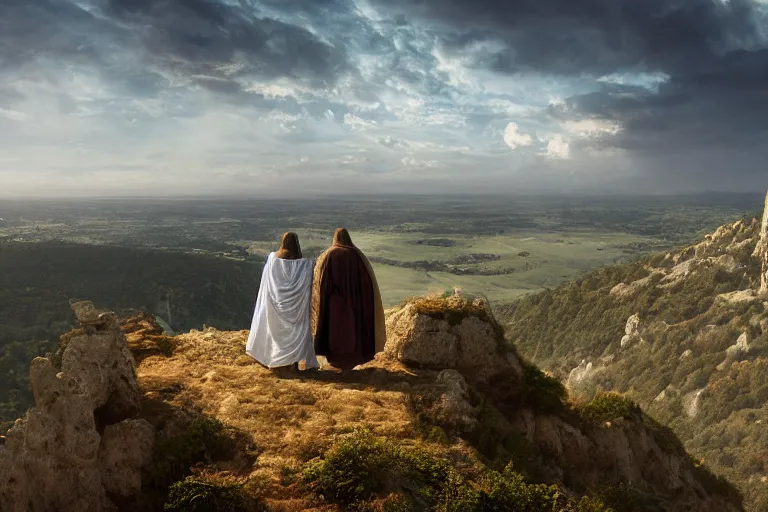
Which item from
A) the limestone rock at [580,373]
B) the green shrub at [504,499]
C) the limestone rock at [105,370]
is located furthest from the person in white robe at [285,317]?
the limestone rock at [580,373]

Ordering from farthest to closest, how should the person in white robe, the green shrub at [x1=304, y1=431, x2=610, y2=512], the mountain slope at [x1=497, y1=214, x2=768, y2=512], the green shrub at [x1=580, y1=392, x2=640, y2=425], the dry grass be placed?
1. the mountain slope at [x1=497, y1=214, x2=768, y2=512]
2. the green shrub at [x1=580, y1=392, x2=640, y2=425]
3. the person in white robe
4. the dry grass
5. the green shrub at [x1=304, y1=431, x2=610, y2=512]

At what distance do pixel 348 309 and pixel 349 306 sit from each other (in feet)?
0.20

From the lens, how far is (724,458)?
1608 inches

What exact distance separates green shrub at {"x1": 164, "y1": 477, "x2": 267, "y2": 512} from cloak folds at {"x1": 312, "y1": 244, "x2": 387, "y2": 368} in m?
4.11

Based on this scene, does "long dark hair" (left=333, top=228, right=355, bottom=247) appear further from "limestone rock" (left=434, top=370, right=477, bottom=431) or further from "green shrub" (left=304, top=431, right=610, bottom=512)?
"green shrub" (left=304, top=431, right=610, bottom=512)

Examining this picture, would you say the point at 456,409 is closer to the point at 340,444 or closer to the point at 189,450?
the point at 340,444

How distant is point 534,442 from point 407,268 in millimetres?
103201

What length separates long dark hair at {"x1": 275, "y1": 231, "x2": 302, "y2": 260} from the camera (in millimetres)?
9211

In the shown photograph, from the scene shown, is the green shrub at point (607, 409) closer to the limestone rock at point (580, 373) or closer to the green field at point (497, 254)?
the limestone rock at point (580, 373)

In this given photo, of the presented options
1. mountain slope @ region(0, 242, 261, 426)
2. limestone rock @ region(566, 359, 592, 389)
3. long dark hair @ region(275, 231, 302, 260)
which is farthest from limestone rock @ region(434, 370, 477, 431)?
limestone rock @ region(566, 359, 592, 389)

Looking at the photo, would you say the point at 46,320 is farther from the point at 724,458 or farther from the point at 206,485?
the point at 724,458

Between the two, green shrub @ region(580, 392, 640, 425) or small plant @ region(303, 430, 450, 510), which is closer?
small plant @ region(303, 430, 450, 510)

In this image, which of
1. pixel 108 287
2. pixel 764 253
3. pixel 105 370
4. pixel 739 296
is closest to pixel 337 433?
pixel 105 370

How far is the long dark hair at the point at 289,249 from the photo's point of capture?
30.2 ft
